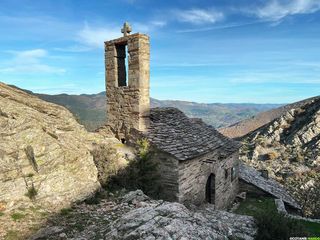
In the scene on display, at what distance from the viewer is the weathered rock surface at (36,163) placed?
8.03m

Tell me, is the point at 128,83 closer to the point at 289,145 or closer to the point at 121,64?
the point at 121,64

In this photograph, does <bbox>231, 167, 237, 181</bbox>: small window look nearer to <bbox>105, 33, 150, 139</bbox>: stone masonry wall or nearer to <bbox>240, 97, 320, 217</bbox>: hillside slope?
<bbox>105, 33, 150, 139</bbox>: stone masonry wall

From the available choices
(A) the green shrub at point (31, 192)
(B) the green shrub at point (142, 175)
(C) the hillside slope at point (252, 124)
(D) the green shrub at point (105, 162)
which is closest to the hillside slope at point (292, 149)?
(B) the green shrub at point (142, 175)

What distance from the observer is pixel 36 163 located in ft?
28.2

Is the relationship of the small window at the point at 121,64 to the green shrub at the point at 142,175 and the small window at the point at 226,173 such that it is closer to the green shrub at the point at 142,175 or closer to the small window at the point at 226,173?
the green shrub at the point at 142,175

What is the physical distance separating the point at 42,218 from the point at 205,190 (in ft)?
27.5

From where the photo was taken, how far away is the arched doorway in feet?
47.8

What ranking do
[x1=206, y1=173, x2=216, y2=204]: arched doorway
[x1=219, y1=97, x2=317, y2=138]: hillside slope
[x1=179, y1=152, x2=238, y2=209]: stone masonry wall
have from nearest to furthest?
[x1=179, y1=152, x2=238, y2=209]: stone masonry wall
[x1=206, y1=173, x2=216, y2=204]: arched doorway
[x1=219, y1=97, x2=317, y2=138]: hillside slope

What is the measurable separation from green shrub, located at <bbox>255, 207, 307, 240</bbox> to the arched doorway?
19.6 ft

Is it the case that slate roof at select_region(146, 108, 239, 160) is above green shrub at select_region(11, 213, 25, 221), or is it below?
above

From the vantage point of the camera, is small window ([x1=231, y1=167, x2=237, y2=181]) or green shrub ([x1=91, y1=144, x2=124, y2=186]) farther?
small window ([x1=231, y1=167, x2=237, y2=181])

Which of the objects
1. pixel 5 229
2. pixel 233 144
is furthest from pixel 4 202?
pixel 233 144

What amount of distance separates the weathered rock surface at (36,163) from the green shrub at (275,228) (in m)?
5.16

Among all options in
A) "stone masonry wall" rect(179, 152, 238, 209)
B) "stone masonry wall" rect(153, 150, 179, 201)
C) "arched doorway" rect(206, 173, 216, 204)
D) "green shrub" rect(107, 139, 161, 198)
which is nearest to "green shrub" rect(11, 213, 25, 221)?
"green shrub" rect(107, 139, 161, 198)
